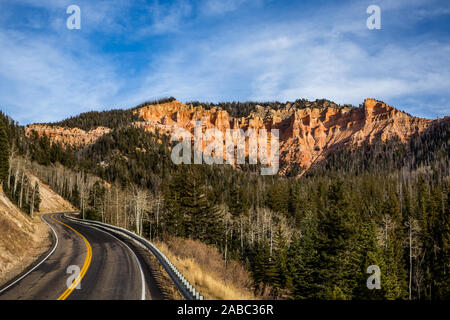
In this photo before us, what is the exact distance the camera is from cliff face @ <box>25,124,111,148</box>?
16938 cm

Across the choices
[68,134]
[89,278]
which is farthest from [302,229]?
[68,134]

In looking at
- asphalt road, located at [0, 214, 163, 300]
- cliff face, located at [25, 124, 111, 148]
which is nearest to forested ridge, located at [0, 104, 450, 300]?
asphalt road, located at [0, 214, 163, 300]

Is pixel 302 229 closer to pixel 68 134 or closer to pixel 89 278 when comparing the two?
pixel 89 278

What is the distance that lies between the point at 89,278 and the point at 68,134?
191 m

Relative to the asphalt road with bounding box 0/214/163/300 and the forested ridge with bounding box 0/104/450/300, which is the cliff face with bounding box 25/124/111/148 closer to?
the forested ridge with bounding box 0/104/450/300

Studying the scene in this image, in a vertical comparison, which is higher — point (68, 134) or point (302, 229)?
point (68, 134)

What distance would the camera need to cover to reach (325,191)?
84.6 m

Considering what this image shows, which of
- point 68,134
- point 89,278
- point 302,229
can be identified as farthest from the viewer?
point 68,134

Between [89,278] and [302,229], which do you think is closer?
[89,278]

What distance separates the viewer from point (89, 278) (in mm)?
12141

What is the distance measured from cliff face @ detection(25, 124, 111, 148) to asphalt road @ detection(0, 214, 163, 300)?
567ft

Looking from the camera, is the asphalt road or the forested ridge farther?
the forested ridge
